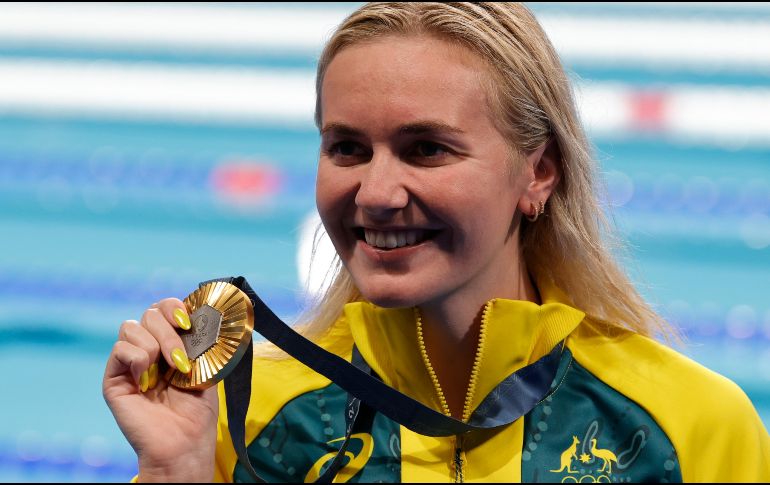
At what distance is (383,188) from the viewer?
145 cm

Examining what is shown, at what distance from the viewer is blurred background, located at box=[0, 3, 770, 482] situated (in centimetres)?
449

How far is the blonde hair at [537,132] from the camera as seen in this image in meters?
1.57

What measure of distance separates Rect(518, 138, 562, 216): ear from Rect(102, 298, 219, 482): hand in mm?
599

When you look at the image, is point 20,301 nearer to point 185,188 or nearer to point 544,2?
point 185,188

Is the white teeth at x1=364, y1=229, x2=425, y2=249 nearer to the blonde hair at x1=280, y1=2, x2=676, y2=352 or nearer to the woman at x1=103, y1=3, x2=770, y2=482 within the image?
the woman at x1=103, y1=3, x2=770, y2=482

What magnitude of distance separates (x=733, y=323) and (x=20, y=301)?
342cm

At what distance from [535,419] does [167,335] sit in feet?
2.03

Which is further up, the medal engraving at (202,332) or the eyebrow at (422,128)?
the eyebrow at (422,128)

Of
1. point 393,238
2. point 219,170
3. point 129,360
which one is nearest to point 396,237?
point 393,238

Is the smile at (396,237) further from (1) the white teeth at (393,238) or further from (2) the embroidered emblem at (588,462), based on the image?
(2) the embroidered emblem at (588,462)

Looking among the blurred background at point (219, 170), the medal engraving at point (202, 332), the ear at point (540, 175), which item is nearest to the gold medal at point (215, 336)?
the medal engraving at point (202, 332)

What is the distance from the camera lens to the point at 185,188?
18.1ft

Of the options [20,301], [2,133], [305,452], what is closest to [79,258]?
[20,301]

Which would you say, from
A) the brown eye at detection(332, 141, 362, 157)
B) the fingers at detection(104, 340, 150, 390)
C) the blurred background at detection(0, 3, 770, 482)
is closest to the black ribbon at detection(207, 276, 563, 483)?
the fingers at detection(104, 340, 150, 390)
